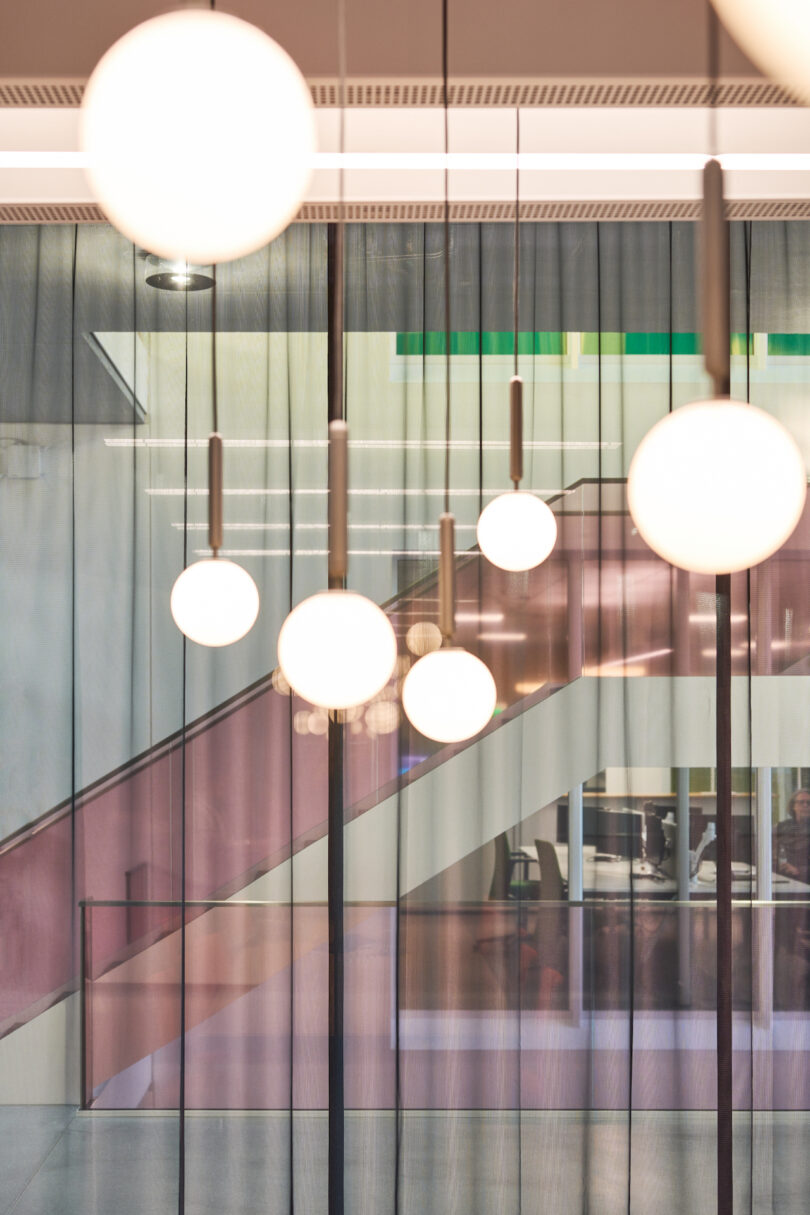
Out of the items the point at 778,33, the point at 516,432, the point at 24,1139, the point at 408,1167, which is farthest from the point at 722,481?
the point at 24,1139

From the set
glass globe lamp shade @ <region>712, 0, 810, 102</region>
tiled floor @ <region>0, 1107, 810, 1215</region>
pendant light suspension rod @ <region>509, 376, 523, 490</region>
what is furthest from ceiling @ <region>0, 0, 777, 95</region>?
tiled floor @ <region>0, 1107, 810, 1215</region>

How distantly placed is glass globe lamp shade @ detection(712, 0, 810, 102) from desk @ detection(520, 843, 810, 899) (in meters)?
3.13

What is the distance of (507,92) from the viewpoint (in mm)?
2514

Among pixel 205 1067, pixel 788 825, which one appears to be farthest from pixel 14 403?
pixel 788 825

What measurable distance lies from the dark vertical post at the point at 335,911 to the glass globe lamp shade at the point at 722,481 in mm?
2586

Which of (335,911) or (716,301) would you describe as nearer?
(716,301)

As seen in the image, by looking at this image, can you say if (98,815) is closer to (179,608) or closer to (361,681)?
(179,608)

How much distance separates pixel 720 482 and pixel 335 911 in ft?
9.42

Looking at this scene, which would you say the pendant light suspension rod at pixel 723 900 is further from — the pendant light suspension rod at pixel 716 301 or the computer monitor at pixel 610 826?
the pendant light suspension rod at pixel 716 301

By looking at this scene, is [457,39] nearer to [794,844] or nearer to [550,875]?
[550,875]

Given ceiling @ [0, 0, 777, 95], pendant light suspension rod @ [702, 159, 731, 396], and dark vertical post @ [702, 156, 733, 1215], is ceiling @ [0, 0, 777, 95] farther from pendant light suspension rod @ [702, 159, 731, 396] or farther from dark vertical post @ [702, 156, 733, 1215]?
pendant light suspension rod @ [702, 159, 731, 396]

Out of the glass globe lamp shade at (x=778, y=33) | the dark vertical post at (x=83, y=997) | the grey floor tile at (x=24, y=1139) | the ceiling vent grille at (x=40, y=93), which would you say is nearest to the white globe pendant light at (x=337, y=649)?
the glass globe lamp shade at (x=778, y=33)

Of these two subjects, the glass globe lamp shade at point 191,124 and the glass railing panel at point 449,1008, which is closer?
the glass globe lamp shade at point 191,124

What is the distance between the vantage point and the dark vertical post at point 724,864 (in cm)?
334
